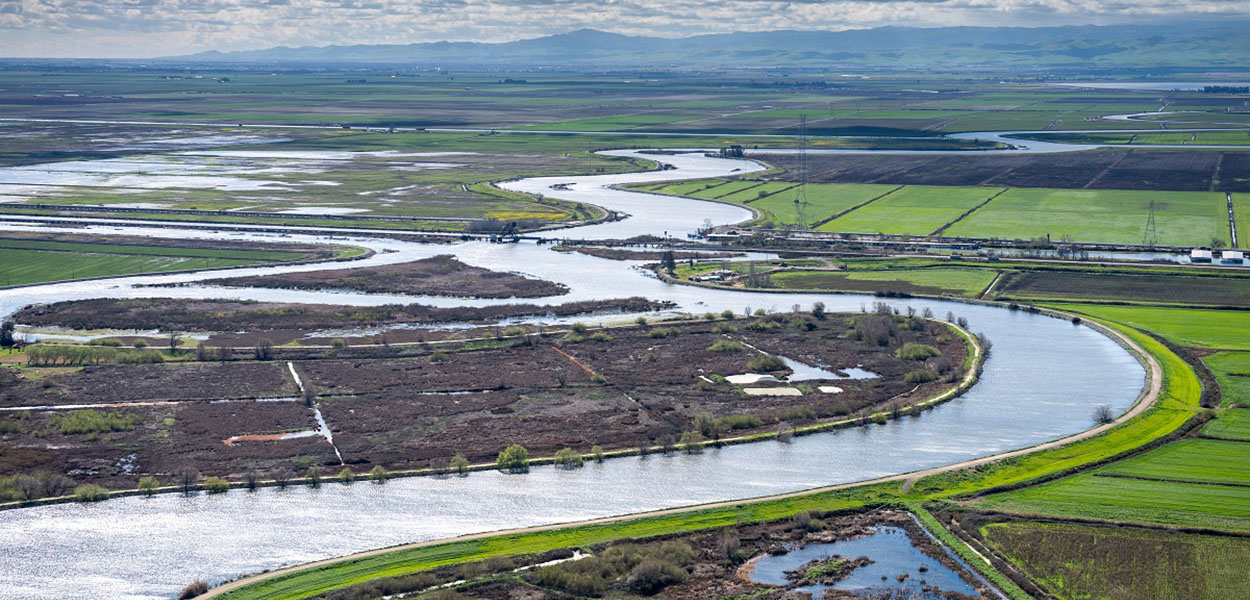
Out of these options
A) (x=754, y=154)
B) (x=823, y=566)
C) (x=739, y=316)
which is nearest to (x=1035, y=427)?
(x=823, y=566)

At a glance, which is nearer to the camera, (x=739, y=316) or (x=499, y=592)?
(x=499, y=592)

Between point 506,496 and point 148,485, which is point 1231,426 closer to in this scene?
point 506,496

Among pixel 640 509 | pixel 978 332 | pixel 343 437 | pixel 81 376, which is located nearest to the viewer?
pixel 640 509

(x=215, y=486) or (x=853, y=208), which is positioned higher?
(x=853, y=208)

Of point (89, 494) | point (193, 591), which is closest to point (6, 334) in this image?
point (89, 494)

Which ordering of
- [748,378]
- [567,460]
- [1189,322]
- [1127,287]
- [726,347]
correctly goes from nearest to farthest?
[567,460] < [748,378] < [726,347] < [1189,322] < [1127,287]

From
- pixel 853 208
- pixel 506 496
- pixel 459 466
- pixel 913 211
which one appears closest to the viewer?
pixel 506 496

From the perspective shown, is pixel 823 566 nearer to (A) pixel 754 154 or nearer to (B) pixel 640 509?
(B) pixel 640 509
